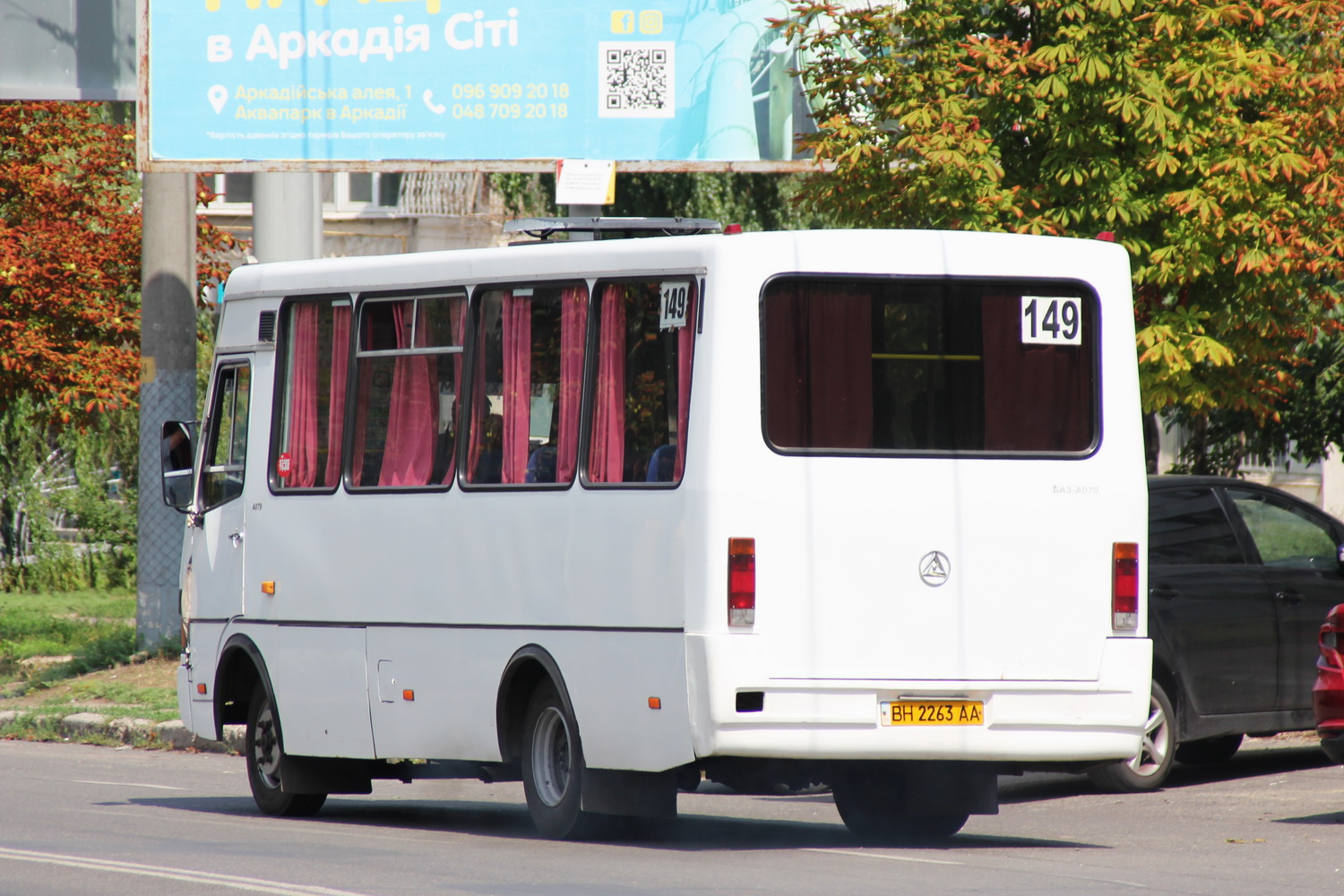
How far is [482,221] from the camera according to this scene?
106 feet

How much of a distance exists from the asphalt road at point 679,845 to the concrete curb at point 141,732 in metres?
2.22

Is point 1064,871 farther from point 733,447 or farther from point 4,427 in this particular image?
point 4,427

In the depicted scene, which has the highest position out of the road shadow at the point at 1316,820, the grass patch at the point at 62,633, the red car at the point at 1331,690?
the red car at the point at 1331,690

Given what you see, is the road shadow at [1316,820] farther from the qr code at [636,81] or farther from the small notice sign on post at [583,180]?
the qr code at [636,81]

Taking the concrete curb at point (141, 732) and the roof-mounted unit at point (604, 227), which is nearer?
the roof-mounted unit at point (604, 227)

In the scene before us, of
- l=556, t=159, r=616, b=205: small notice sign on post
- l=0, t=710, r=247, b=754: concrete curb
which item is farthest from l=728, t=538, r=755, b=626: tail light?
l=556, t=159, r=616, b=205: small notice sign on post

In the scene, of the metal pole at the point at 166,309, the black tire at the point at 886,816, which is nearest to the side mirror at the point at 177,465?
the black tire at the point at 886,816

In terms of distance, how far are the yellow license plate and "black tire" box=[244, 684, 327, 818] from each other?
13.2 feet

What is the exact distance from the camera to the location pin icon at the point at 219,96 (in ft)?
61.0

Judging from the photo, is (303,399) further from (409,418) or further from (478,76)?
(478,76)

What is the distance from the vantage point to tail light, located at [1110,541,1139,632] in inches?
374

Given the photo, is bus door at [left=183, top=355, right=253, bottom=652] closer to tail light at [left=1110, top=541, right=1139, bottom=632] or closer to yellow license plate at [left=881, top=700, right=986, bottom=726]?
yellow license plate at [left=881, top=700, right=986, bottom=726]

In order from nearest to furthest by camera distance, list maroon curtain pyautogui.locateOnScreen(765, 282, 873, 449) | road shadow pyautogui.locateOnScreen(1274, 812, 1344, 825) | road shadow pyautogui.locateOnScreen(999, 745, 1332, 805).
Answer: maroon curtain pyautogui.locateOnScreen(765, 282, 873, 449)
road shadow pyautogui.locateOnScreen(1274, 812, 1344, 825)
road shadow pyautogui.locateOnScreen(999, 745, 1332, 805)

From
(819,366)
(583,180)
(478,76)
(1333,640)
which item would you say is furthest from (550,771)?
(478,76)
